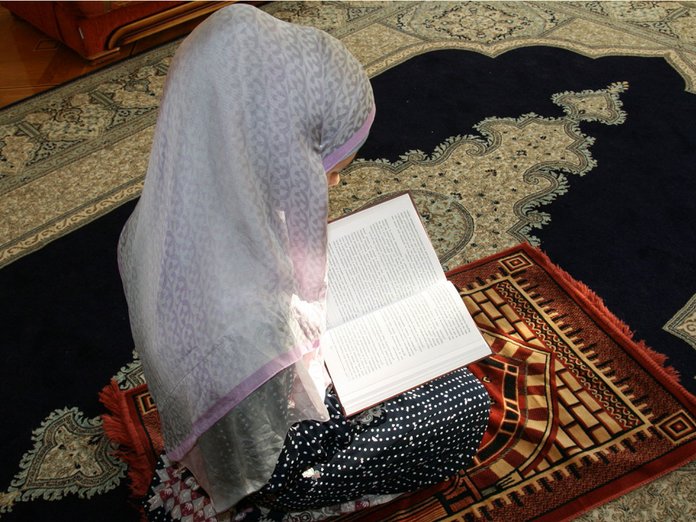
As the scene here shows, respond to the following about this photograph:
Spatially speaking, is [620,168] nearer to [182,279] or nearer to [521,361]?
[521,361]

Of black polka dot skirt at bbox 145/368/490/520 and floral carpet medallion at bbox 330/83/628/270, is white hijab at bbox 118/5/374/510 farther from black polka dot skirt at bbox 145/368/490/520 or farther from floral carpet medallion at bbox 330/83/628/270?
floral carpet medallion at bbox 330/83/628/270

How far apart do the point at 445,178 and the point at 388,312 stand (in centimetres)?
104

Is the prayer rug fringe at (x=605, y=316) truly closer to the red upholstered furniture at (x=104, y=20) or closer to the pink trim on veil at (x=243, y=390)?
the pink trim on veil at (x=243, y=390)

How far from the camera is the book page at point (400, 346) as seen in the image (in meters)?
1.06

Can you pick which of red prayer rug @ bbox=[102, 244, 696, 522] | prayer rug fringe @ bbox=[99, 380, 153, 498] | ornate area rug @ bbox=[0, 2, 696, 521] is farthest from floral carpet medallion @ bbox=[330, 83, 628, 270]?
prayer rug fringe @ bbox=[99, 380, 153, 498]

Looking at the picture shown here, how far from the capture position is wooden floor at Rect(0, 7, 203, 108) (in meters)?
2.69

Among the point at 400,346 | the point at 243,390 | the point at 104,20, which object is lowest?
the point at 104,20

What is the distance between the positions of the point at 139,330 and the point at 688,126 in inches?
77.6

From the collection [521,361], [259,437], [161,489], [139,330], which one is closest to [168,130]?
[139,330]

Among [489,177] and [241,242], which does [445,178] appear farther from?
[241,242]

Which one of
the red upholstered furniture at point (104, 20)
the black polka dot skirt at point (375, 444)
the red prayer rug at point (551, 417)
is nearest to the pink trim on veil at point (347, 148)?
the black polka dot skirt at point (375, 444)

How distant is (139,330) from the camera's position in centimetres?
101

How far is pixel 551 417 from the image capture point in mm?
1426

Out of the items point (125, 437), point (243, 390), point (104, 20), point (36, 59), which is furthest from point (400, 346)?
point (36, 59)
